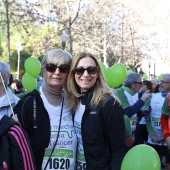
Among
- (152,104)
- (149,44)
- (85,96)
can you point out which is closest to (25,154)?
(85,96)

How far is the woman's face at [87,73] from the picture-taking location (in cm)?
252

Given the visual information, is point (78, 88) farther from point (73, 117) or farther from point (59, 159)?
point (59, 159)

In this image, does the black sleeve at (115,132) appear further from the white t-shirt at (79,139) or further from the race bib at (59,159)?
the race bib at (59,159)

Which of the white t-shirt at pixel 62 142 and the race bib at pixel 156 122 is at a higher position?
the white t-shirt at pixel 62 142

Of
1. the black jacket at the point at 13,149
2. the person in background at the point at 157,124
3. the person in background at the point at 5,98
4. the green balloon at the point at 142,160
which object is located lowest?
the person in background at the point at 157,124

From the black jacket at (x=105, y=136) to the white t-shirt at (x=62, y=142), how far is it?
0.15 meters

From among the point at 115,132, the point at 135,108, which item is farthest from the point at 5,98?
the point at 135,108

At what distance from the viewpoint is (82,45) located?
88.6 ft

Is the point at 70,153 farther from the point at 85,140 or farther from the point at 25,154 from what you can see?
the point at 25,154

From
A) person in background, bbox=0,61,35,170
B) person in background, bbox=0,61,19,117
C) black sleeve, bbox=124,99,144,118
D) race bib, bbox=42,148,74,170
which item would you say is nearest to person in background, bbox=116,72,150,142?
black sleeve, bbox=124,99,144,118

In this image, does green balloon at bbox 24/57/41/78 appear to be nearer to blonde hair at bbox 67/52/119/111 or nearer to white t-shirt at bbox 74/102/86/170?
blonde hair at bbox 67/52/119/111

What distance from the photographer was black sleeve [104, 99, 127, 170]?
2314mm

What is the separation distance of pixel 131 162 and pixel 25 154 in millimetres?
662

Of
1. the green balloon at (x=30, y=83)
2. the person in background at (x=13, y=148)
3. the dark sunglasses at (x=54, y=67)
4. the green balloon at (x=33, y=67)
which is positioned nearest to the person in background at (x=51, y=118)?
the dark sunglasses at (x=54, y=67)
